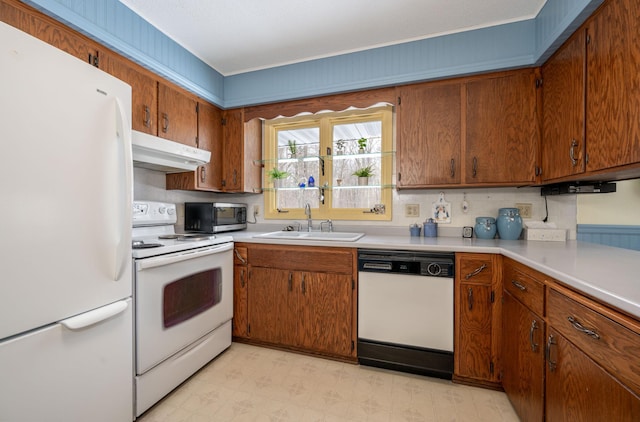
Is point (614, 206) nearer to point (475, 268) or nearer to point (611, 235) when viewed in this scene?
point (611, 235)

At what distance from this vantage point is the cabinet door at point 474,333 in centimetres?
181

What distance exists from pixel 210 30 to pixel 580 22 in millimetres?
2327

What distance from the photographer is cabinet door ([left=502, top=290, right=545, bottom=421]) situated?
1.28 meters

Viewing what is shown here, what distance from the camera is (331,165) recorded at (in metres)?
2.82

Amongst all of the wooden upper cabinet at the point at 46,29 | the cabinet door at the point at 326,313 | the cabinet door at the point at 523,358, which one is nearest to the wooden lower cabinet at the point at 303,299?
the cabinet door at the point at 326,313

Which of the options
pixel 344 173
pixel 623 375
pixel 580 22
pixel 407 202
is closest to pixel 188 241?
pixel 344 173

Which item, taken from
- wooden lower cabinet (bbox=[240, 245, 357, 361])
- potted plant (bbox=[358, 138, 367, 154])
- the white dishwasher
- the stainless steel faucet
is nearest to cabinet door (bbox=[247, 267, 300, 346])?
wooden lower cabinet (bbox=[240, 245, 357, 361])

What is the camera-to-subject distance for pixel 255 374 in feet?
6.50

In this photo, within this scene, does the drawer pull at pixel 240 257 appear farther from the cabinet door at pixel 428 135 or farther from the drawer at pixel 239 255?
the cabinet door at pixel 428 135

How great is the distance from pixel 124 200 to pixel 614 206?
292cm

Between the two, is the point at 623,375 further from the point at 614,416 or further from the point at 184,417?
the point at 184,417

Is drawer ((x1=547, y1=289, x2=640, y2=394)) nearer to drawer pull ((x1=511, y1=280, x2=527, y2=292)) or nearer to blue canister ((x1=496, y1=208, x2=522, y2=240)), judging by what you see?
drawer pull ((x1=511, y1=280, x2=527, y2=292))

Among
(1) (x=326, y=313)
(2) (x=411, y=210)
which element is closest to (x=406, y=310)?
(1) (x=326, y=313)

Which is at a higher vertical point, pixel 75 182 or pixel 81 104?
pixel 81 104
